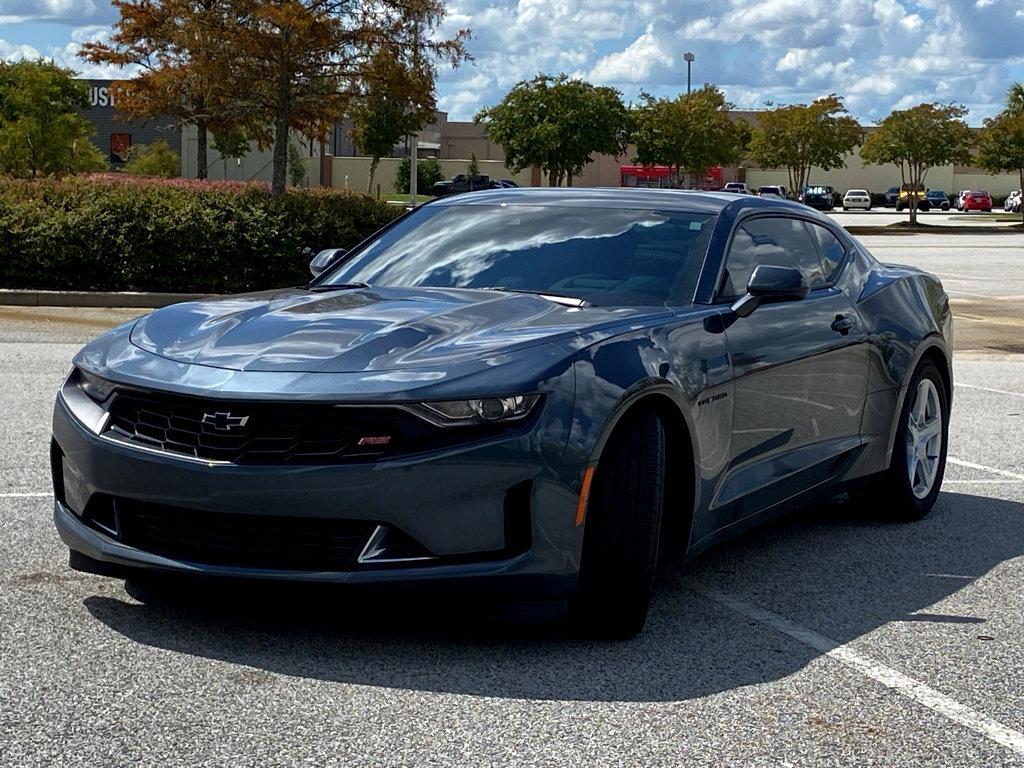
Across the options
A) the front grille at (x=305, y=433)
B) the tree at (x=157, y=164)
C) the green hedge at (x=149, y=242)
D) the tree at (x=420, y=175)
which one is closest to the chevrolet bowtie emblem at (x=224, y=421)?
the front grille at (x=305, y=433)

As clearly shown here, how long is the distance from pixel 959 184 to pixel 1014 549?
4665 inches

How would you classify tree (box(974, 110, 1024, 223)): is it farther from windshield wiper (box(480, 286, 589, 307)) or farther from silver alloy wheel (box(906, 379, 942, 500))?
windshield wiper (box(480, 286, 589, 307))

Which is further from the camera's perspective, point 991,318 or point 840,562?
point 991,318

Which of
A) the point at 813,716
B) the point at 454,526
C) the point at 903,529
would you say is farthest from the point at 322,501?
the point at 903,529

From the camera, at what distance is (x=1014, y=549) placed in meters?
6.57

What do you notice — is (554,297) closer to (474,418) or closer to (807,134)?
(474,418)

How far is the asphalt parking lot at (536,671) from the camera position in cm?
388

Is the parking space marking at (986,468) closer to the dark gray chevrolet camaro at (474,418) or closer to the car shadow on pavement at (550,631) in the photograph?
the car shadow on pavement at (550,631)

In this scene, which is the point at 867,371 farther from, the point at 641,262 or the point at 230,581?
the point at 230,581

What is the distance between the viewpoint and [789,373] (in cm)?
594

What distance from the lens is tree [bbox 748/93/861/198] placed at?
211 feet

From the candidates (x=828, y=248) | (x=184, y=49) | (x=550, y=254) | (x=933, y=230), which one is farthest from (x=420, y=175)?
(x=550, y=254)

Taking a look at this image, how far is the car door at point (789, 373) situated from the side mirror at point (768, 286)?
0.20ft

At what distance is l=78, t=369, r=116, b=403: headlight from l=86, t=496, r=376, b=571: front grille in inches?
14.2
